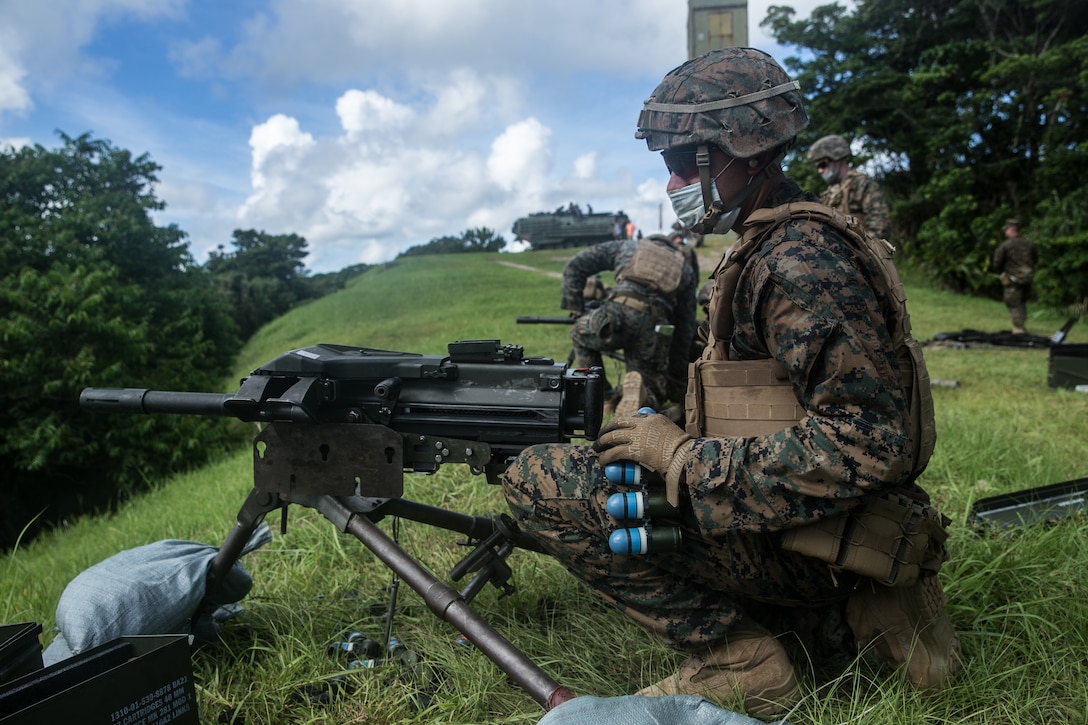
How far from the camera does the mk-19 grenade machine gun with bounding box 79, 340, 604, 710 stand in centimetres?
209

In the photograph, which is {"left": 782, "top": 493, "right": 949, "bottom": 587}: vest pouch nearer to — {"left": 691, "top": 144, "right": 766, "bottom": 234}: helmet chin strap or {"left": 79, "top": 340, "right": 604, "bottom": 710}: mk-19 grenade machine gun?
{"left": 79, "top": 340, "right": 604, "bottom": 710}: mk-19 grenade machine gun

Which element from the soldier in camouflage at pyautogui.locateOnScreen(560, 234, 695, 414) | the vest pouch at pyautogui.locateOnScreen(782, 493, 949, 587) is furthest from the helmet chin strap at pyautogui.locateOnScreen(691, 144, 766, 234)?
the soldier in camouflage at pyautogui.locateOnScreen(560, 234, 695, 414)

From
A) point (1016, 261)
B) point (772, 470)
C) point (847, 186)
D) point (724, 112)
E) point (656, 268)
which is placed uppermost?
point (847, 186)

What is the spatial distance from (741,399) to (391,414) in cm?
103

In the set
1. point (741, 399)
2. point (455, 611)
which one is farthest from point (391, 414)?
point (741, 399)

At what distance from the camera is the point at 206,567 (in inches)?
104

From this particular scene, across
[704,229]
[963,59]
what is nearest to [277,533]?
[704,229]

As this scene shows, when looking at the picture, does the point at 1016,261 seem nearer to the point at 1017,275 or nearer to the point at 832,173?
the point at 1017,275

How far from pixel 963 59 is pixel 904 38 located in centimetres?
212

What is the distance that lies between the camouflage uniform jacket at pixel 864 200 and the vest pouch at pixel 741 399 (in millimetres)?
6499

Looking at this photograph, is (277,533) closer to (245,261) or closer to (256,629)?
(256,629)

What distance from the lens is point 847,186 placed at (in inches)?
314

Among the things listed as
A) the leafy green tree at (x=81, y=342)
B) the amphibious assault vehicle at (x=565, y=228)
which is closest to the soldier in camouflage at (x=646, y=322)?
the leafy green tree at (x=81, y=342)

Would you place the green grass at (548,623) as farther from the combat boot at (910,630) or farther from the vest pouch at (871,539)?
the vest pouch at (871,539)
